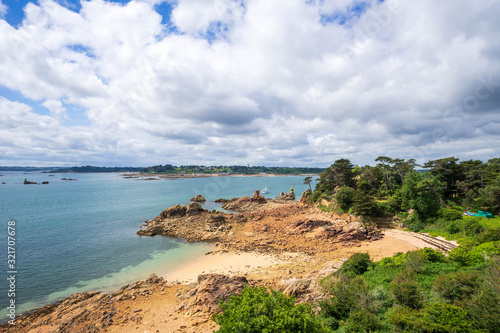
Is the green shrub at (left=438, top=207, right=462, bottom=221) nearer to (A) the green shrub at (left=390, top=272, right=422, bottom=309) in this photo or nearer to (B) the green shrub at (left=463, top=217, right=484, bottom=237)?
(B) the green shrub at (left=463, top=217, right=484, bottom=237)

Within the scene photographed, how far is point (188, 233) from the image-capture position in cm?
3272

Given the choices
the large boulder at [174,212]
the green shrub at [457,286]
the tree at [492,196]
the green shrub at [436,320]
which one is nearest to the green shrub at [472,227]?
the tree at [492,196]

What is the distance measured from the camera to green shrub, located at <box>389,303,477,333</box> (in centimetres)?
709

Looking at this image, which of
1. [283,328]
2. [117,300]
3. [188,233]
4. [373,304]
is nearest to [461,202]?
[373,304]

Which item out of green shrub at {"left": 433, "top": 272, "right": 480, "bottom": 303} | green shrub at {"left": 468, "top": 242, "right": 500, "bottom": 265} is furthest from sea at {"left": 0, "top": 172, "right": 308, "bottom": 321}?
green shrub at {"left": 468, "top": 242, "right": 500, "bottom": 265}

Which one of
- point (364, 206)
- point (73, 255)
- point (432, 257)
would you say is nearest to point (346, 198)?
point (364, 206)

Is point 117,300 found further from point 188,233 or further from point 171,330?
point 188,233

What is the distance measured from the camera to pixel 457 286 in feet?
30.3

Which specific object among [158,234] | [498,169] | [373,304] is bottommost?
[158,234]

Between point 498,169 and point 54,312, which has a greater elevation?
point 498,169

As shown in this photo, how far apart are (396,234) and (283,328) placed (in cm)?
2569

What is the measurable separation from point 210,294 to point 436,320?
1133 cm

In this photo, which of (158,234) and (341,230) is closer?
(341,230)

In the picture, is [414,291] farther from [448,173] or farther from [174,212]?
[174,212]
